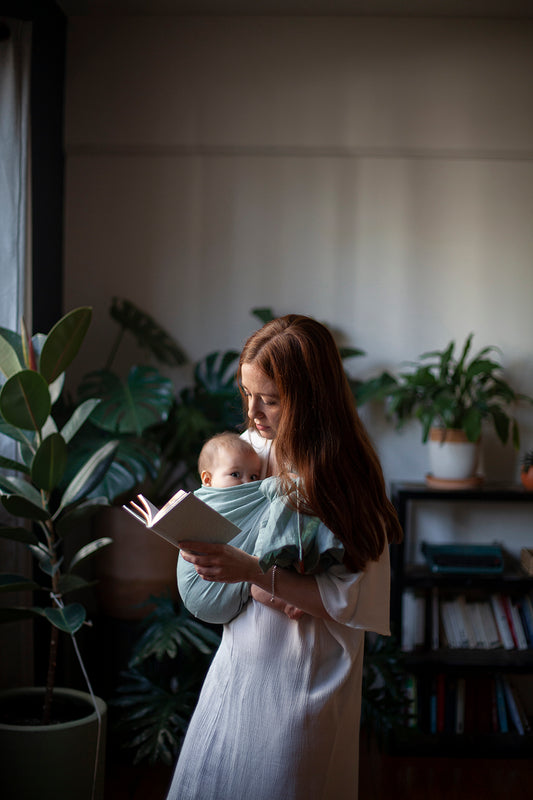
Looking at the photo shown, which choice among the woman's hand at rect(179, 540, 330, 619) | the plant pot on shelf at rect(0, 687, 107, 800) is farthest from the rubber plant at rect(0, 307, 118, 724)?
the woman's hand at rect(179, 540, 330, 619)

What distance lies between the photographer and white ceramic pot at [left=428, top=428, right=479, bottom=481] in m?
3.12

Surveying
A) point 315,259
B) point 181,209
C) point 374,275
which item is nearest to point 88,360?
point 181,209

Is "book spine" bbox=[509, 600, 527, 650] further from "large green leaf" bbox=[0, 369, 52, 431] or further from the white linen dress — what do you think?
"large green leaf" bbox=[0, 369, 52, 431]

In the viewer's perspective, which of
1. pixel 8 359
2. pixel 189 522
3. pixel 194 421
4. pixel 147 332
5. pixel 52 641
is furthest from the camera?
pixel 147 332

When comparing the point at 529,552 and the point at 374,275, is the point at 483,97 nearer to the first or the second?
the point at 374,275

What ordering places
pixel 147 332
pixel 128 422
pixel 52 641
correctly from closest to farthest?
pixel 52 641, pixel 128 422, pixel 147 332

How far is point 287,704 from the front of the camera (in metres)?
1.38

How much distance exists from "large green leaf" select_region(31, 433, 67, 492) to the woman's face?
36.0 inches

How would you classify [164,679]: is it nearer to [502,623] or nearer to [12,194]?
[502,623]

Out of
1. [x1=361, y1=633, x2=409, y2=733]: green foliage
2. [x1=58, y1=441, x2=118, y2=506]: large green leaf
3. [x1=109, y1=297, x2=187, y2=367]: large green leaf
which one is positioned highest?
[x1=109, y1=297, x2=187, y2=367]: large green leaf

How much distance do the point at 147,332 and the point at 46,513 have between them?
4.20ft

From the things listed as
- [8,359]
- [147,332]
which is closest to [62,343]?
[8,359]

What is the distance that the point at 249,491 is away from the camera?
57.6 inches

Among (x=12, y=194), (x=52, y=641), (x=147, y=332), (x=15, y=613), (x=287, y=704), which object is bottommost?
(x=52, y=641)
